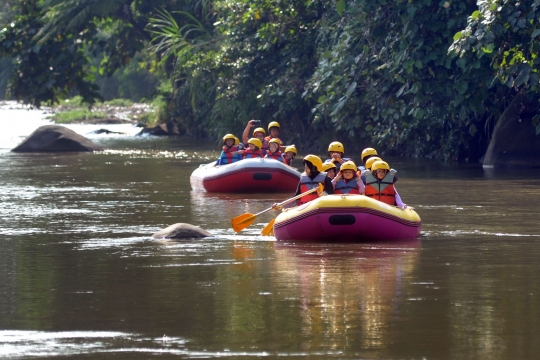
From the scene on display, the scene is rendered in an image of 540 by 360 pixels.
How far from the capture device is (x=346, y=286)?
10125 millimetres

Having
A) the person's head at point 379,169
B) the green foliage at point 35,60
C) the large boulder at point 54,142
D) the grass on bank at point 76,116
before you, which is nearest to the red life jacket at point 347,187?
the person's head at point 379,169

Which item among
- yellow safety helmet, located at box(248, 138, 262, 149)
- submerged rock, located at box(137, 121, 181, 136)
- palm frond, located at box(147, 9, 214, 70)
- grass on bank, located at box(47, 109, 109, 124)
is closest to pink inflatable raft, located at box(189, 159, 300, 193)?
yellow safety helmet, located at box(248, 138, 262, 149)

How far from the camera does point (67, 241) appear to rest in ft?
44.9

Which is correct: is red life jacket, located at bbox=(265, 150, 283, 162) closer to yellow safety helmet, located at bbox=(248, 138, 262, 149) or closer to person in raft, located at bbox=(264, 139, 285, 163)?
person in raft, located at bbox=(264, 139, 285, 163)

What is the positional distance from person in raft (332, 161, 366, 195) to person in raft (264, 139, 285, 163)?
652 centimetres

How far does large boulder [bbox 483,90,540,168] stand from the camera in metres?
24.7

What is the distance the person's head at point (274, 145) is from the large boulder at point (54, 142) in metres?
14.6

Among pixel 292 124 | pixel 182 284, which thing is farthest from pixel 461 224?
pixel 292 124

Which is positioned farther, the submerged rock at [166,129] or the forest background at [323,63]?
the submerged rock at [166,129]

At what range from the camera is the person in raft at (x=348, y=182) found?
14.0 m

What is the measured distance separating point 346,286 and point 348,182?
13.2 ft

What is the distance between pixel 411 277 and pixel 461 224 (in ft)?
14.1

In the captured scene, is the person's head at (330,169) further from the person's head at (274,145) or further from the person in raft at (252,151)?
the person in raft at (252,151)

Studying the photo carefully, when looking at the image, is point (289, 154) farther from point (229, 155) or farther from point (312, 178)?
point (312, 178)
